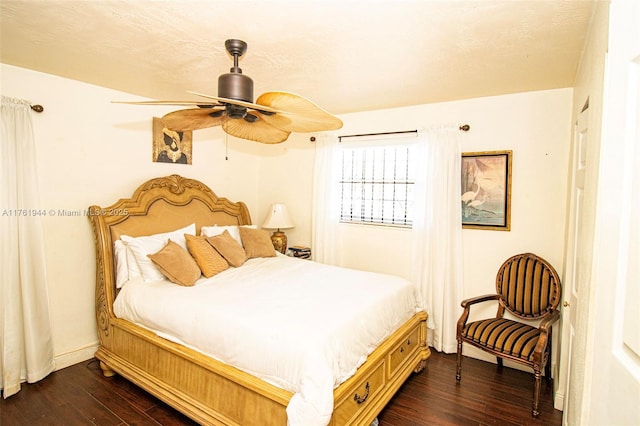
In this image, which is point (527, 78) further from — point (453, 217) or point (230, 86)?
point (230, 86)

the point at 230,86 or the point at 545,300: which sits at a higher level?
the point at 230,86

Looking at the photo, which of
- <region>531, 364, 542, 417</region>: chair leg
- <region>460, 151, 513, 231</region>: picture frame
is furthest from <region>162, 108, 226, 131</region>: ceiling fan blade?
<region>531, 364, 542, 417</region>: chair leg

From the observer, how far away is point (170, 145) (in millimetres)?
3682

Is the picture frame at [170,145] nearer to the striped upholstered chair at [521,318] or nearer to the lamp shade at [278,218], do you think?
the lamp shade at [278,218]

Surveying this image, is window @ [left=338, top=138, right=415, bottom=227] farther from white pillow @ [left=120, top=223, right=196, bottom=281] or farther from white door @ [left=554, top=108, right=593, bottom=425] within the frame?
white pillow @ [left=120, top=223, right=196, bottom=281]

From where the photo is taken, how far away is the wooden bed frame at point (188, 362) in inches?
75.7

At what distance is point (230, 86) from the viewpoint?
1811 millimetres

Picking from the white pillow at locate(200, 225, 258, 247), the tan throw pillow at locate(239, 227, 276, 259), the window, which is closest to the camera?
the white pillow at locate(200, 225, 258, 247)

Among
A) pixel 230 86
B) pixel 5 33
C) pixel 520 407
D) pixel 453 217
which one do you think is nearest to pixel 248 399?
pixel 230 86

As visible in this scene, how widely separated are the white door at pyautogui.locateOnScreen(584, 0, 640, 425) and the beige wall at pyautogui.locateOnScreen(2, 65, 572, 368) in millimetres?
2314

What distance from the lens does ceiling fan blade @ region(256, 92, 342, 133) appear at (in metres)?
1.67

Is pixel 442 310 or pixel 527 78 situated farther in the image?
pixel 442 310

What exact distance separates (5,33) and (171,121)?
1.10 m

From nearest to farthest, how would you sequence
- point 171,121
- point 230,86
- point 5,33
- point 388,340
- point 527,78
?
point 230,86 < point 5,33 < point 171,121 < point 388,340 < point 527,78
